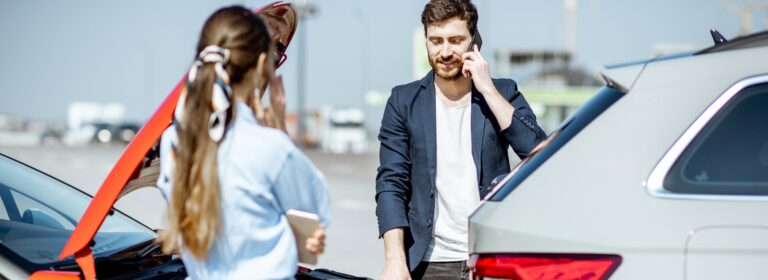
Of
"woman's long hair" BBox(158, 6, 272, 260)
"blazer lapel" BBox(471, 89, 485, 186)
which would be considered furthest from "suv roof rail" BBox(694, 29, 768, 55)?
"woman's long hair" BBox(158, 6, 272, 260)

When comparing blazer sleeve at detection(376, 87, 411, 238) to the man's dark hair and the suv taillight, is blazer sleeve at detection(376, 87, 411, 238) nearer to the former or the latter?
the man's dark hair

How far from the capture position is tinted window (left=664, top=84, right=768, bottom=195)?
8.90ft

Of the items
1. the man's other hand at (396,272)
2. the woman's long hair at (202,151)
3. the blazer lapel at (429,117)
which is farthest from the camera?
the blazer lapel at (429,117)

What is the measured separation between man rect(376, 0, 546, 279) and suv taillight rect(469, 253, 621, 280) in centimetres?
90

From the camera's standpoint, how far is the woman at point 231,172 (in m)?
2.58

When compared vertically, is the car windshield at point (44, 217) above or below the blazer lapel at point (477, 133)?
below

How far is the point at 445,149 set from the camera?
379cm

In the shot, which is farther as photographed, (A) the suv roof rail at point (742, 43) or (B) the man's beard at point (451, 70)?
(B) the man's beard at point (451, 70)

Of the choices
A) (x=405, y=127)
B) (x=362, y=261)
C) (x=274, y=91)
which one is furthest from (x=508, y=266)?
(x=362, y=261)

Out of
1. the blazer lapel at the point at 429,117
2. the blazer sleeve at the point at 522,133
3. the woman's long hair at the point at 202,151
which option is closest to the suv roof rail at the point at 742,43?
the blazer sleeve at the point at 522,133

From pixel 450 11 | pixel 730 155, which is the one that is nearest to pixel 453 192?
pixel 450 11

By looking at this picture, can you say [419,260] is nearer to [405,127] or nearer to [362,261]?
[405,127]

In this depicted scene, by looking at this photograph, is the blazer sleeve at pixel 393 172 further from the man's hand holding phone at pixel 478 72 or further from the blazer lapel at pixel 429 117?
the man's hand holding phone at pixel 478 72

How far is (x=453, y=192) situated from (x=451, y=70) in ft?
1.53
